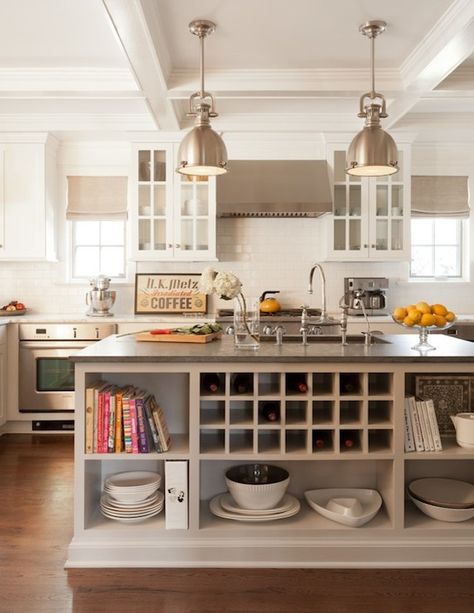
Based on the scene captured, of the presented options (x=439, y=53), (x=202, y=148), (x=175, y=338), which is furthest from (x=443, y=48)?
(x=175, y=338)

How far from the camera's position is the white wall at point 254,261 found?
5.83 m

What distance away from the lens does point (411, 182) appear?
5.81 m

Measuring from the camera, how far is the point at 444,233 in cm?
604

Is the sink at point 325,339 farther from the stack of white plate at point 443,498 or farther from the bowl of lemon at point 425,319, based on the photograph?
the stack of white plate at point 443,498

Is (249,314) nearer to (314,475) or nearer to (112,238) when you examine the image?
(314,475)

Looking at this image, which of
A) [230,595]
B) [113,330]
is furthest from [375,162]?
[113,330]

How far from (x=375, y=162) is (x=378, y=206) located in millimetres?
2538

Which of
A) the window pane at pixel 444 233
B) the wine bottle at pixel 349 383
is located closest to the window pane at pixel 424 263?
the window pane at pixel 444 233

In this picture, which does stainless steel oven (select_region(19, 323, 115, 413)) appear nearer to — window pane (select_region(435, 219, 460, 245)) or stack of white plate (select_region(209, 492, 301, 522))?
stack of white plate (select_region(209, 492, 301, 522))

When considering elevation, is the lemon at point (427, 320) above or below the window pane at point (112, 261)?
below

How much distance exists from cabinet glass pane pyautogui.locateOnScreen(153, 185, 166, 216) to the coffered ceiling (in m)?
0.54

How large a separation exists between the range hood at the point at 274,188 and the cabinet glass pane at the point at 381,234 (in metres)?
0.53

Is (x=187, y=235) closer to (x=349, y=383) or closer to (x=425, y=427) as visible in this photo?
(x=349, y=383)

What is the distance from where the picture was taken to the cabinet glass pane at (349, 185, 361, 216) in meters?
5.55
